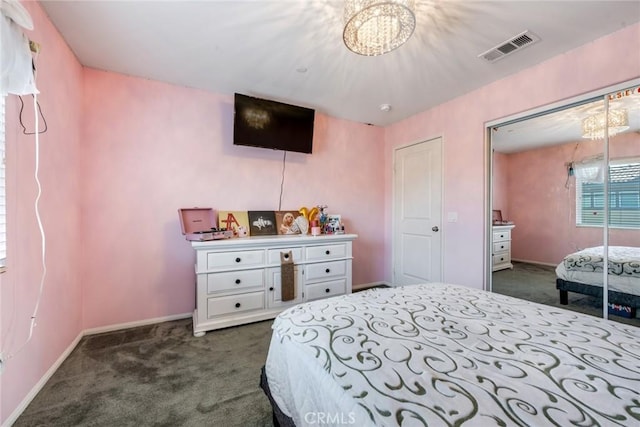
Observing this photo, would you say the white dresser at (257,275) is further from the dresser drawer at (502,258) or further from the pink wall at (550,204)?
the pink wall at (550,204)

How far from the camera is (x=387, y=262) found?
3.96 meters

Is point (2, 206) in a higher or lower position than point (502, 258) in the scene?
higher

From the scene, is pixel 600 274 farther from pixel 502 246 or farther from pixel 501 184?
pixel 501 184

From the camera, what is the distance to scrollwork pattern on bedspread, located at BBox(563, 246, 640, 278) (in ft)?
6.21

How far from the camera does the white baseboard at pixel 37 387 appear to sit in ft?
4.55

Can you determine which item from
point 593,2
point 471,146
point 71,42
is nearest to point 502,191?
point 471,146

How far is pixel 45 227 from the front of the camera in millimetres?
1755

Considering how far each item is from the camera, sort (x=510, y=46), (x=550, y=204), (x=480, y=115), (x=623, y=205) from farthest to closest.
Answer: (x=480, y=115), (x=550, y=204), (x=510, y=46), (x=623, y=205)

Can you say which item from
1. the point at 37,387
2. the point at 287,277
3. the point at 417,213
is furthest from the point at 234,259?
the point at 417,213

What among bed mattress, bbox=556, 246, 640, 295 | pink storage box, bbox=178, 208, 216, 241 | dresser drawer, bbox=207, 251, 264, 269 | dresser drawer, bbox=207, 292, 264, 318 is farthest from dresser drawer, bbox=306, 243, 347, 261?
bed mattress, bbox=556, 246, 640, 295

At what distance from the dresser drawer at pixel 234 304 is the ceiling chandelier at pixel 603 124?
10.3 ft

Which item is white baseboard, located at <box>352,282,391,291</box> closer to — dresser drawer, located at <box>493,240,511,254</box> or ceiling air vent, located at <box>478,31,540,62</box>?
dresser drawer, located at <box>493,240,511,254</box>

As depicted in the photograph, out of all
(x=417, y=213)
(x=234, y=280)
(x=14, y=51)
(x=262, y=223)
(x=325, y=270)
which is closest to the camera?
(x=14, y=51)

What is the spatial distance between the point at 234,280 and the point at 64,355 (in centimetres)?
130
